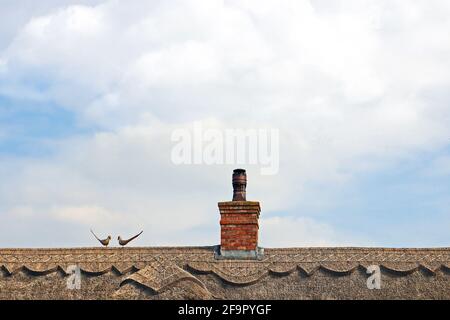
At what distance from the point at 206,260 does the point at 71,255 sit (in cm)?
344

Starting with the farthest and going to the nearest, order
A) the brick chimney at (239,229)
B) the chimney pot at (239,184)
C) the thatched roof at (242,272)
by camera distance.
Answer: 1. the chimney pot at (239,184)
2. the brick chimney at (239,229)
3. the thatched roof at (242,272)

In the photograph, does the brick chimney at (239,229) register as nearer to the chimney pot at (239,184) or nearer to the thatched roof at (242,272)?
the thatched roof at (242,272)

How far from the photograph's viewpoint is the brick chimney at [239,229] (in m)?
22.1

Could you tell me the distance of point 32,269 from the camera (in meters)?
21.9

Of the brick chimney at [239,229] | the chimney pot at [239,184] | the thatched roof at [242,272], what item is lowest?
the thatched roof at [242,272]

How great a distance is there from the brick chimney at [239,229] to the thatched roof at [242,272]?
35 centimetres

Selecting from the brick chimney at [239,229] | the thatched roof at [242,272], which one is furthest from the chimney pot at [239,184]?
the thatched roof at [242,272]

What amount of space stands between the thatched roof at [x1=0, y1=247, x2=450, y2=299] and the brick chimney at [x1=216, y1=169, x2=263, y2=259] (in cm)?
35

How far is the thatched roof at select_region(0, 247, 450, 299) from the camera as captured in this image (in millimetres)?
20578

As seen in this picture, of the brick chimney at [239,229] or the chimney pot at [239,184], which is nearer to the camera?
the brick chimney at [239,229]

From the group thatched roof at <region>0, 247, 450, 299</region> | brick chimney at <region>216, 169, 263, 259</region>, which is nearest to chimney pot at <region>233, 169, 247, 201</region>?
brick chimney at <region>216, 169, 263, 259</region>
